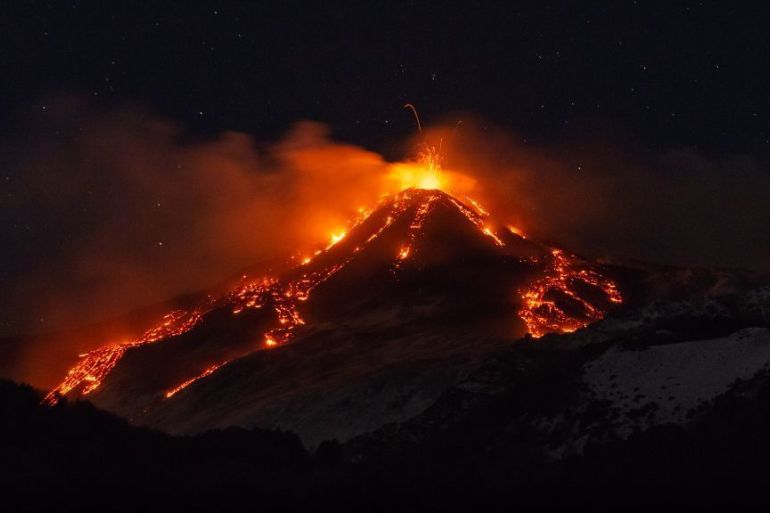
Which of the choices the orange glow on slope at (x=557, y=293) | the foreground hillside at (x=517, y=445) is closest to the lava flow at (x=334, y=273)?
the orange glow on slope at (x=557, y=293)

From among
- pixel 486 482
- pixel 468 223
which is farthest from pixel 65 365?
pixel 486 482

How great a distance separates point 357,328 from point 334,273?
26809 mm

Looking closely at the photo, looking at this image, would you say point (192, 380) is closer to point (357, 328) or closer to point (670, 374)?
point (357, 328)

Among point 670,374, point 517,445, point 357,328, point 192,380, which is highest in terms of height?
point 357,328

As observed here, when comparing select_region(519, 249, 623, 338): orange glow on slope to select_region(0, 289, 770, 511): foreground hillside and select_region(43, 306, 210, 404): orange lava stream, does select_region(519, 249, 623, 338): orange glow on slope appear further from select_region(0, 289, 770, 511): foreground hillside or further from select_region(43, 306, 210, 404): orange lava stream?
select_region(43, 306, 210, 404): orange lava stream

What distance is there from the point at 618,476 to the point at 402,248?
12091cm

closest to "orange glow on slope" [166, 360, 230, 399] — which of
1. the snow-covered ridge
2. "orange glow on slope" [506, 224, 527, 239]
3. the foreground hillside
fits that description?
the foreground hillside

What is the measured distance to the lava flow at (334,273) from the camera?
11531 centimetres

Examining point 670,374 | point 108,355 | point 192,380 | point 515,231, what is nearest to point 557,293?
point 192,380

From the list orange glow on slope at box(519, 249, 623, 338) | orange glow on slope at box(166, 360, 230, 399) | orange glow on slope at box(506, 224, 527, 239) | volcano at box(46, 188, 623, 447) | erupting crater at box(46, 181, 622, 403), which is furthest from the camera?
orange glow on slope at box(506, 224, 527, 239)

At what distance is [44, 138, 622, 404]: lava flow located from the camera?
115312mm

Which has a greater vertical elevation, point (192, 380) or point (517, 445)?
point (192, 380)

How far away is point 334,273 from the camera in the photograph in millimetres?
141125

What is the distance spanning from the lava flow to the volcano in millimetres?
365
